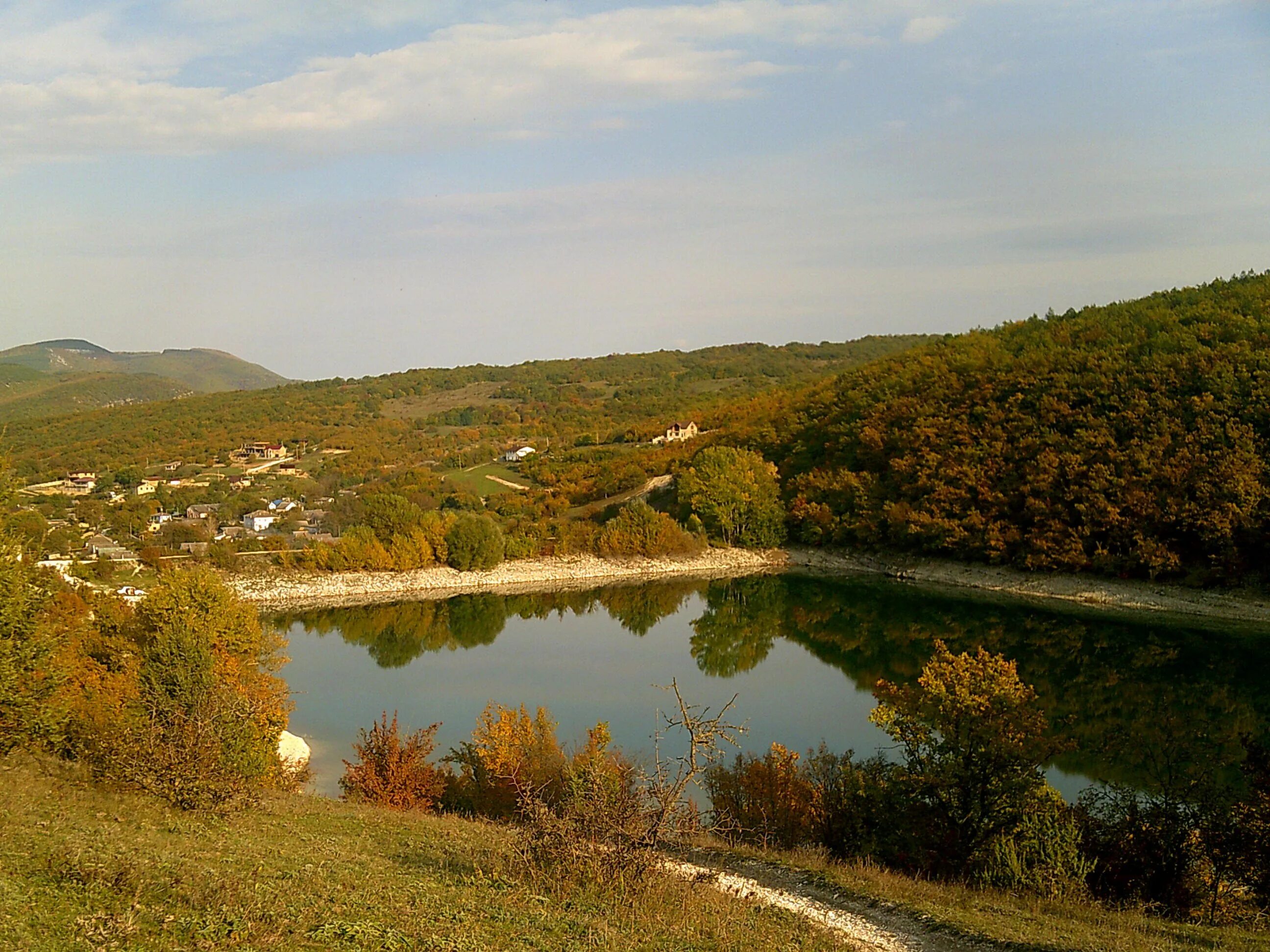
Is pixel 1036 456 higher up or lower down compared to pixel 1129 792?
higher up

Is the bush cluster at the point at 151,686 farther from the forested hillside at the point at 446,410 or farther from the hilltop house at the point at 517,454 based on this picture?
the forested hillside at the point at 446,410

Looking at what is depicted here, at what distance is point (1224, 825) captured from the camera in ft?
29.3

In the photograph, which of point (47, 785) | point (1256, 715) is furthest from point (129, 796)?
point (1256, 715)

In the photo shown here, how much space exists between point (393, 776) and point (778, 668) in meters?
13.4

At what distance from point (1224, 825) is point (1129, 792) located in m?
1.99

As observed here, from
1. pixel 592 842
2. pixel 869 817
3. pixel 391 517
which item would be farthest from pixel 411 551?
pixel 592 842

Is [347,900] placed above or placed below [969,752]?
above

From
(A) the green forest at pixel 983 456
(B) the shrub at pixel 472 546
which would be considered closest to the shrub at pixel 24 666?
(B) the shrub at pixel 472 546

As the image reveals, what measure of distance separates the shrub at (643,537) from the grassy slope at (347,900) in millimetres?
31840

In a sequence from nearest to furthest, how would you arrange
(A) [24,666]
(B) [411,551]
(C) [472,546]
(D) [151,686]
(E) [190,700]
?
(E) [190,700]
(A) [24,666]
(D) [151,686]
(B) [411,551]
(C) [472,546]

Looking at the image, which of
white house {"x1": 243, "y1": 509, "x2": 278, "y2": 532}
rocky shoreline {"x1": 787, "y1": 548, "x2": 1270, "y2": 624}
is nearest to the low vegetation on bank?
rocky shoreline {"x1": 787, "y1": 548, "x2": 1270, "y2": 624}

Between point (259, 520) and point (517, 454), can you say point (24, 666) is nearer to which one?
point (259, 520)

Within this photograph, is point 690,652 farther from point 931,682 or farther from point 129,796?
point 129,796

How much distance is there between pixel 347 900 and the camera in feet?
18.7
